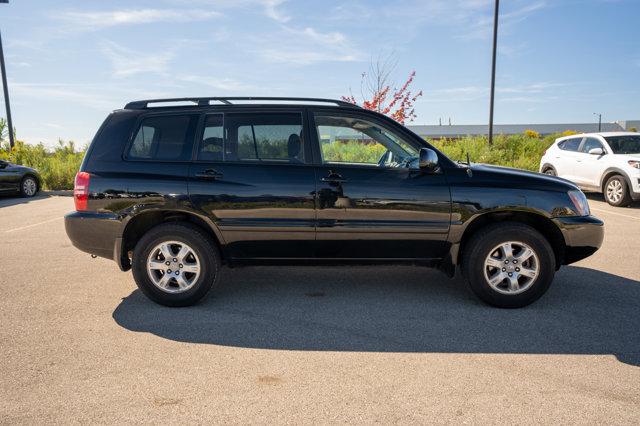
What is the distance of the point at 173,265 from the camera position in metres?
4.66

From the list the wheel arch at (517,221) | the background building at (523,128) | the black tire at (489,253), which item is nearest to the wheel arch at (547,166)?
the wheel arch at (517,221)

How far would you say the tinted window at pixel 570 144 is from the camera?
12791mm

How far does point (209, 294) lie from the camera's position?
5.14 m

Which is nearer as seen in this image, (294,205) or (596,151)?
(294,205)

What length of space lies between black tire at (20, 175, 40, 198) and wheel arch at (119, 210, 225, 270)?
1209 cm

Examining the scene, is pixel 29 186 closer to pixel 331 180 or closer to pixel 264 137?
pixel 264 137

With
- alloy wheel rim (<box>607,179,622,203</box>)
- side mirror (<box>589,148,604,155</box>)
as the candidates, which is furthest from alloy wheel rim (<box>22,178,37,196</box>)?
alloy wheel rim (<box>607,179,622,203</box>)

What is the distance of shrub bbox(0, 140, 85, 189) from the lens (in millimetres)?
17094

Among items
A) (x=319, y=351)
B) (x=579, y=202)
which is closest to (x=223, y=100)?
(x=319, y=351)

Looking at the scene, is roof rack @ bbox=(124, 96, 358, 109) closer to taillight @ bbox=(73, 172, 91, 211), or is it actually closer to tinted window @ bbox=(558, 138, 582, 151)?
taillight @ bbox=(73, 172, 91, 211)

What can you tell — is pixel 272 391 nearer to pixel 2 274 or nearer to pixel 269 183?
pixel 269 183

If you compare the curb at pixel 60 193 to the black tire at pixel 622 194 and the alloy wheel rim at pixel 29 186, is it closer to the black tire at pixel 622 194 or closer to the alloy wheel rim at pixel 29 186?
the alloy wheel rim at pixel 29 186

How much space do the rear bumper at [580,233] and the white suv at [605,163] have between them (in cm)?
765

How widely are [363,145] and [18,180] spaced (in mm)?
13234
